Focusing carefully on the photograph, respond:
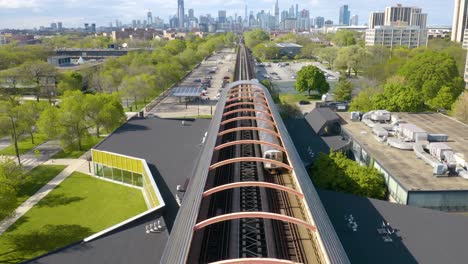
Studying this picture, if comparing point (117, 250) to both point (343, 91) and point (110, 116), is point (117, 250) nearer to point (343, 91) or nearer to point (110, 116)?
point (110, 116)

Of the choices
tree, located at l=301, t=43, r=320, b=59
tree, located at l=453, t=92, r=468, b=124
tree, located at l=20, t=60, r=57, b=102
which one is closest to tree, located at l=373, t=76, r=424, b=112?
tree, located at l=453, t=92, r=468, b=124

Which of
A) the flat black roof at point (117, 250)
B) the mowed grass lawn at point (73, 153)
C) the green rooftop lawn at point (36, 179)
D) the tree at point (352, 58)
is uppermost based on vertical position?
the tree at point (352, 58)

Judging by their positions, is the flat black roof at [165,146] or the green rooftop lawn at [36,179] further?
the green rooftop lawn at [36,179]

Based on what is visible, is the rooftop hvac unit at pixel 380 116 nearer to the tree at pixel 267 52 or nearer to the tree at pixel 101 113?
the tree at pixel 101 113

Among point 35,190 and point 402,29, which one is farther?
point 402,29

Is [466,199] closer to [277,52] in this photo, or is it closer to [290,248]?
[290,248]

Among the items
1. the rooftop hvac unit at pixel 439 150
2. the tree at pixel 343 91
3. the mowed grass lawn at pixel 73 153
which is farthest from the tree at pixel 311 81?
the mowed grass lawn at pixel 73 153

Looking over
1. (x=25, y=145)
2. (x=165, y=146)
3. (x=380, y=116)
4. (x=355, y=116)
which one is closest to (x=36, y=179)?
(x=165, y=146)

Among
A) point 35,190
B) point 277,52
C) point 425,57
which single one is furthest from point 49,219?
point 277,52
